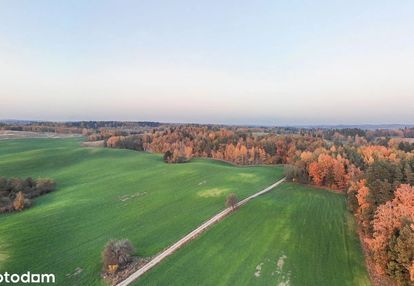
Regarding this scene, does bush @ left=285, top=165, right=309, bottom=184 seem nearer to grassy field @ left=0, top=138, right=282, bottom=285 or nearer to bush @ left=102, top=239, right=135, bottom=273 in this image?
grassy field @ left=0, top=138, right=282, bottom=285

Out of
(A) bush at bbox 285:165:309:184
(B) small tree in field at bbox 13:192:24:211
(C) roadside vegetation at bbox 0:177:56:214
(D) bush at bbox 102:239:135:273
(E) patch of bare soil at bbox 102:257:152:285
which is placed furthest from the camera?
(A) bush at bbox 285:165:309:184

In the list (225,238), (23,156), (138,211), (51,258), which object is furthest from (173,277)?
(23,156)

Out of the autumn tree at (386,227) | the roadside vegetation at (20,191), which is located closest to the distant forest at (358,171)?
the autumn tree at (386,227)

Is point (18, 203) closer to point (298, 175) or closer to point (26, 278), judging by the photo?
point (26, 278)

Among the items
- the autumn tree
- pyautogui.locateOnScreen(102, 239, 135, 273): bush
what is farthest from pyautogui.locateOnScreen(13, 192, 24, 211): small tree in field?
the autumn tree

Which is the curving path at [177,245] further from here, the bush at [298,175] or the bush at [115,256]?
the bush at [298,175]
